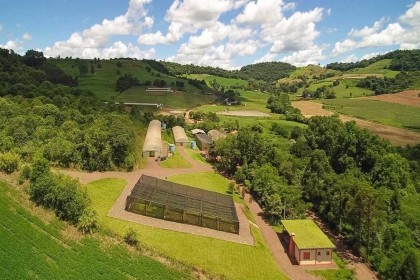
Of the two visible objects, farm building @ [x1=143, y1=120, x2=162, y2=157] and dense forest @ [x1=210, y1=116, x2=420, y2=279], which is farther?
farm building @ [x1=143, y1=120, x2=162, y2=157]

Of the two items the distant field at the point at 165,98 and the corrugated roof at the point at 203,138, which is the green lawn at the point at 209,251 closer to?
the corrugated roof at the point at 203,138

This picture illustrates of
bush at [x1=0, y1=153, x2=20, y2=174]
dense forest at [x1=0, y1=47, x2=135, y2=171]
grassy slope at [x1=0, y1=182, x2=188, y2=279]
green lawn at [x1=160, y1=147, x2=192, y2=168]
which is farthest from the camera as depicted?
green lawn at [x1=160, y1=147, x2=192, y2=168]

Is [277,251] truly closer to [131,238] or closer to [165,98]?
[131,238]

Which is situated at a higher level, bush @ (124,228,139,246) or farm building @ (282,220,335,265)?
bush @ (124,228,139,246)

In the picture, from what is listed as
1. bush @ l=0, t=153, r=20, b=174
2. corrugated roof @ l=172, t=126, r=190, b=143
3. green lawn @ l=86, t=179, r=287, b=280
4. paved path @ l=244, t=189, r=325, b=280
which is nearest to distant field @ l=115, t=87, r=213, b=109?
corrugated roof @ l=172, t=126, r=190, b=143

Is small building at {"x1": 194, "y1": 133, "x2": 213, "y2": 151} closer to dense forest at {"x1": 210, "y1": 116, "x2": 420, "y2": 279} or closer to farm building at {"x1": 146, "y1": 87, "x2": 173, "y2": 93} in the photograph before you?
dense forest at {"x1": 210, "y1": 116, "x2": 420, "y2": 279}

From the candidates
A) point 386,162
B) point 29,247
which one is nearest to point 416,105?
point 386,162

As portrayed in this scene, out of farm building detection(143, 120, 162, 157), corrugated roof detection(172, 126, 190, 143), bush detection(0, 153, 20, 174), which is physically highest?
bush detection(0, 153, 20, 174)

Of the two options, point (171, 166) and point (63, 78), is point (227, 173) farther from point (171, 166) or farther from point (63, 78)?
point (63, 78)
